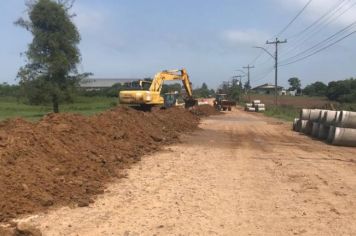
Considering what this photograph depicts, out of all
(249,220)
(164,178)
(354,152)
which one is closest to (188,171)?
(164,178)

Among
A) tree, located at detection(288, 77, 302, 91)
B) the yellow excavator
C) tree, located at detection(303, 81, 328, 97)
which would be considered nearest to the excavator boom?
the yellow excavator

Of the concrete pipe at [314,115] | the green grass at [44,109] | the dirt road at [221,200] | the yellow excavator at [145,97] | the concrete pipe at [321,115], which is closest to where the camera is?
the dirt road at [221,200]

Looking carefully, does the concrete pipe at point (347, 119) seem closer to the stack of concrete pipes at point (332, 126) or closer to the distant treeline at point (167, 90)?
the stack of concrete pipes at point (332, 126)

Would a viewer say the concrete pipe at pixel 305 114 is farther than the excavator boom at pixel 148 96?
No

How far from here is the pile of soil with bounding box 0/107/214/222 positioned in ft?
29.3

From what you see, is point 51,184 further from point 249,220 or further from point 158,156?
point 158,156

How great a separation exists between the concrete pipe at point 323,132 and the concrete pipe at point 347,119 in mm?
2900

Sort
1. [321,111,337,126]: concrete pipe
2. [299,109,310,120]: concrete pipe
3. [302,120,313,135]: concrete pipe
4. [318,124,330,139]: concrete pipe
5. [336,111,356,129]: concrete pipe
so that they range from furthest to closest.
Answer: [299,109,310,120]: concrete pipe, [302,120,313,135]: concrete pipe, [318,124,330,139]: concrete pipe, [321,111,337,126]: concrete pipe, [336,111,356,129]: concrete pipe

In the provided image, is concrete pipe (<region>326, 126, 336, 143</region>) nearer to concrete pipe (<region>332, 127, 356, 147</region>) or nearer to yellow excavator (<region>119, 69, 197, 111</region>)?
concrete pipe (<region>332, 127, 356, 147</region>)

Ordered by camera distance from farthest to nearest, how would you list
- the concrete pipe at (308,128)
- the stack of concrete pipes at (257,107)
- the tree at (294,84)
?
the tree at (294,84)
the stack of concrete pipes at (257,107)
the concrete pipe at (308,128)

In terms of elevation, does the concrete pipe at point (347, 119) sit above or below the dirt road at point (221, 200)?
above

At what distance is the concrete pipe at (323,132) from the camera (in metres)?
24.7

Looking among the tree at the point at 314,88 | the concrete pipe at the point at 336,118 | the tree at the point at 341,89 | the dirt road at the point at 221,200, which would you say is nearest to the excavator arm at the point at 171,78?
the concrete pipe at the point at 336,118

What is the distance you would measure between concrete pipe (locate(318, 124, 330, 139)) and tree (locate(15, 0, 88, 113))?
1396 inches
